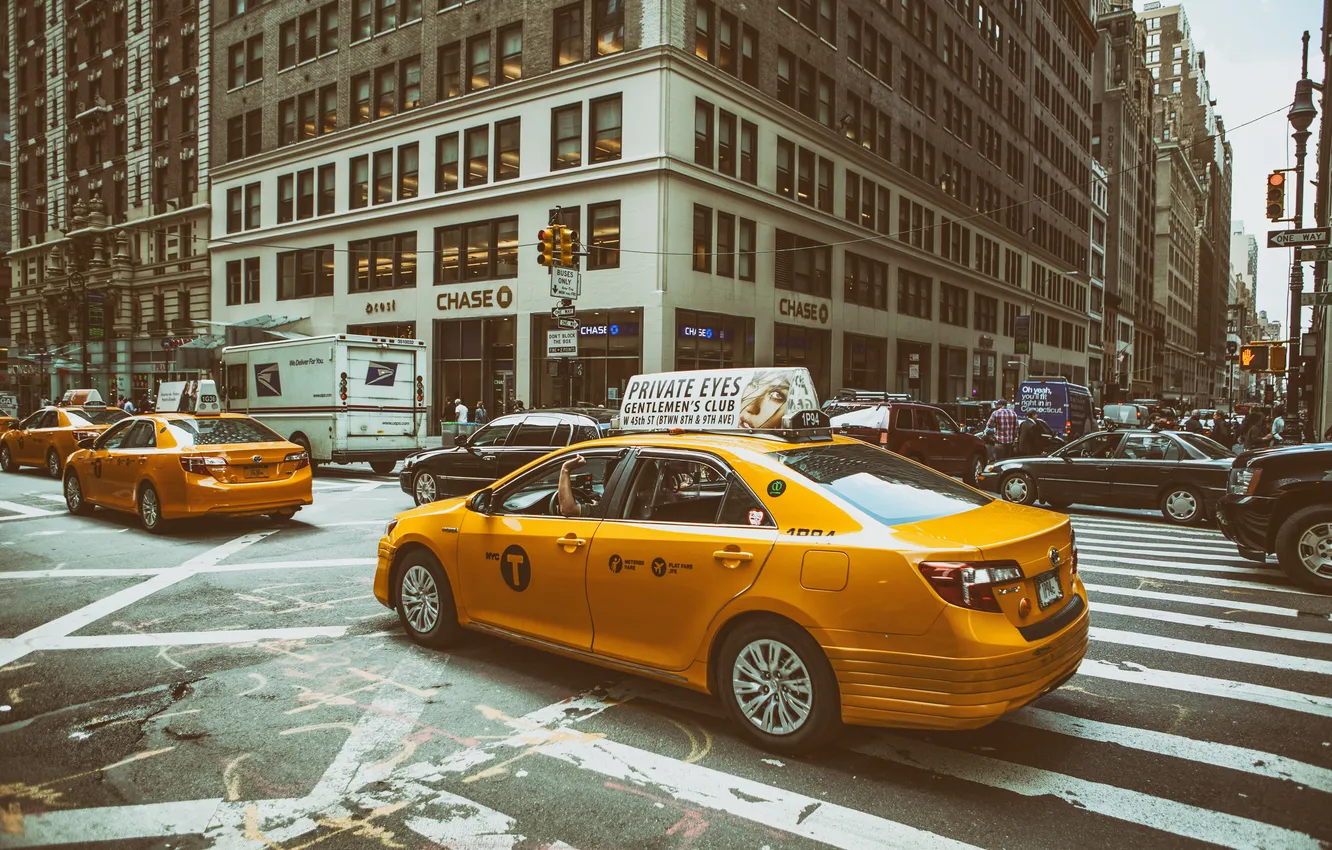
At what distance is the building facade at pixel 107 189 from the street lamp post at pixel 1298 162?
41539mm

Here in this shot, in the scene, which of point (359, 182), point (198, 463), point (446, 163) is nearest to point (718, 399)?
point (198, 463)

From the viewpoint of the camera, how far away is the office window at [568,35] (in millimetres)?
27797

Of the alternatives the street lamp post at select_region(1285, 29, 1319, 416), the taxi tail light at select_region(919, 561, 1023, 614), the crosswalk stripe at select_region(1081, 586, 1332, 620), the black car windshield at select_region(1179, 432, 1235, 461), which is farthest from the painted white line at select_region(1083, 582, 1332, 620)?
the street lamp post at select_region(1285, 29, 1319, 416)

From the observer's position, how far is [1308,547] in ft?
26.6

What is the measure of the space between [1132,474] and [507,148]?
2345 cm

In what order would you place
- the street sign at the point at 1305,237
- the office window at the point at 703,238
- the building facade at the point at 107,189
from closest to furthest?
the street sign at the point at 1305,237, the office window at the point at 703,238, the building facade at the point at 107,189

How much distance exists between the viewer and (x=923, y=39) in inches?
1624

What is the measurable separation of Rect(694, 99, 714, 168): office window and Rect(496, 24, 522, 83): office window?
22.1ft

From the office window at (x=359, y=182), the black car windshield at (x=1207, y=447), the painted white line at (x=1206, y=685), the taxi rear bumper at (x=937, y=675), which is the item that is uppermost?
the office window at (x=359, y=182)

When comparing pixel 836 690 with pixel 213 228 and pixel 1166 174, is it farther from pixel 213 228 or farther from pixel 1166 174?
pixel 1166 174

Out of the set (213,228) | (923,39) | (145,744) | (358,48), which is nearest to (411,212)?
(358,48)

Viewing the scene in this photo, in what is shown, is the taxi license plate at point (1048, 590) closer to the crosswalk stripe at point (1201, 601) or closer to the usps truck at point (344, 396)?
the crosswalk stripe at point (1201, 601)

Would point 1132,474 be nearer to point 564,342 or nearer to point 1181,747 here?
point 1181,747

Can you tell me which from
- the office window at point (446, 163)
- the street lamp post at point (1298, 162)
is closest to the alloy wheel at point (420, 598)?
the street lamp post at point (1298, 162)
